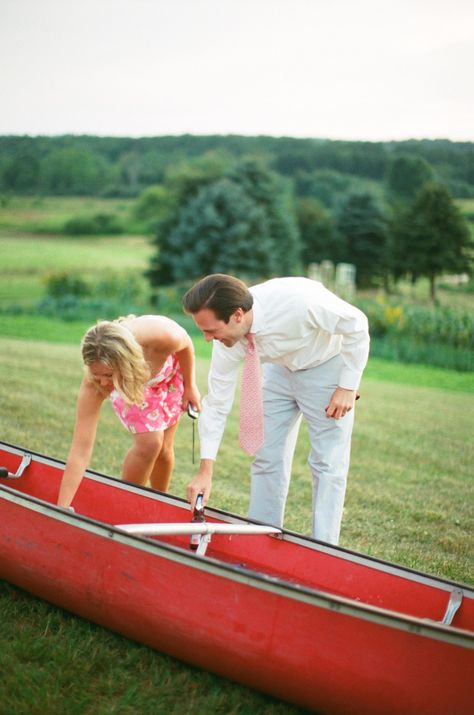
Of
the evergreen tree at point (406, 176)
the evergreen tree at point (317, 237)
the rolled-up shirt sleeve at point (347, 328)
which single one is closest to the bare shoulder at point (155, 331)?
the rolled-up shirt sleeve at point (347, 328)

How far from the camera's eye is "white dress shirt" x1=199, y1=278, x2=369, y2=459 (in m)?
3.58

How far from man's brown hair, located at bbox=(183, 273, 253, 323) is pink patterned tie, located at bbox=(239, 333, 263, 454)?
1.20ft

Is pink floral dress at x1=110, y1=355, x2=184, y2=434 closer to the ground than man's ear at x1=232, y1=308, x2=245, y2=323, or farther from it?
closer to the ground

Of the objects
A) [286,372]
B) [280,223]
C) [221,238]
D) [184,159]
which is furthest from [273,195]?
[286,372]

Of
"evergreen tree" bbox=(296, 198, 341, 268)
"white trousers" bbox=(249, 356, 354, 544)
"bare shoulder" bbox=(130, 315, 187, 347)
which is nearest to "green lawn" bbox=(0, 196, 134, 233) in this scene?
"evergreen tree" bbox=(296, 198, 341, 268)

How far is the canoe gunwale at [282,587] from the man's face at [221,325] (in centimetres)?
92

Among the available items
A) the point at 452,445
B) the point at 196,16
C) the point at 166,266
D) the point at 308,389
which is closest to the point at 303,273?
the point at 166,266

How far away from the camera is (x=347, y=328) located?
11.8ft

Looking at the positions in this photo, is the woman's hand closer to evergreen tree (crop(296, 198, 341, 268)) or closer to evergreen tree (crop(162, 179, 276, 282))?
evergreen tree (crop(162, 179, 276, 282))

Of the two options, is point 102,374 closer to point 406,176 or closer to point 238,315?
point 238,315

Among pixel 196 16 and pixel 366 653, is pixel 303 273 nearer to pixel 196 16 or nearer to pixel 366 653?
pixel 196 16

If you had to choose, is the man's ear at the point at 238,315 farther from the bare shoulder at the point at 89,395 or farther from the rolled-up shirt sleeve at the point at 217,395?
the bare shoulder at the point at 89,395

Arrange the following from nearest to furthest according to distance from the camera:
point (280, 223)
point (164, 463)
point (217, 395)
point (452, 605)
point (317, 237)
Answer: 1. point (452, 605)
2. point (217, 395)
3. point (164, 463)
4. point (280, 223)
5. point (317, 237)

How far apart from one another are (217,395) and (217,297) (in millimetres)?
559
